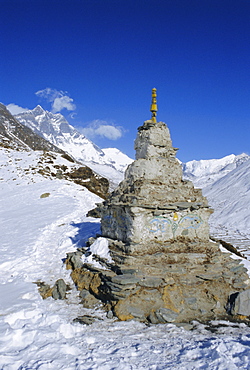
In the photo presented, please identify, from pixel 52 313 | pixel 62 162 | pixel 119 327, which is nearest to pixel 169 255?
pixel 119 327

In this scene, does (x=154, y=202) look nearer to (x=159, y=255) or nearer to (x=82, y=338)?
(x=159, y=255)

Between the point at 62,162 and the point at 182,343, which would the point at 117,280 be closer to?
the point at 182,343

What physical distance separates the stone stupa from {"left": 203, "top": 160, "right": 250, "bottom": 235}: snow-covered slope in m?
46.9

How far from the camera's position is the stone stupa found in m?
7.59

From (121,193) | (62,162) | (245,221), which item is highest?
(62,162)

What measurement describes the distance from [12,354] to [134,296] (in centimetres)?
326

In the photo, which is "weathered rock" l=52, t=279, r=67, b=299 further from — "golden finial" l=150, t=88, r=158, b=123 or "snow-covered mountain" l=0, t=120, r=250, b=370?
"golden finial" l=150, t=88, r=158, b=123

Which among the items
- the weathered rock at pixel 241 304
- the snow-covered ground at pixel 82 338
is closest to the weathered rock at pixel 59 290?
the snow-covered ground at pixel 82 338

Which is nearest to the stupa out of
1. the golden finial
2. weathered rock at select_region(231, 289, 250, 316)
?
the golden finial

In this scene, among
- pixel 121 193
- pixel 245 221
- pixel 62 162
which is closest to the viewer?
pixel 121 193

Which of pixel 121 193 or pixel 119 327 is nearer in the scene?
pixel 119 327

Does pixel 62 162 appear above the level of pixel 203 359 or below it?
above

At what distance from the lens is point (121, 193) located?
10531mm

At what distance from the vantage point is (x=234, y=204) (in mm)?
75062
